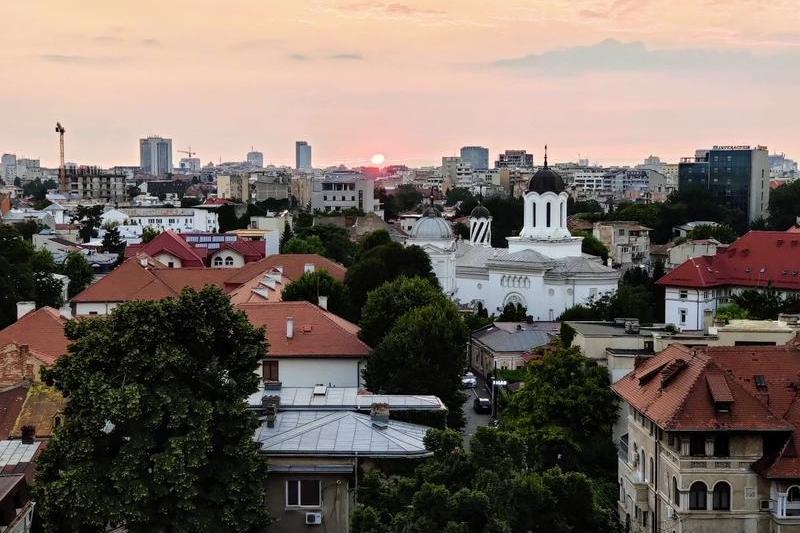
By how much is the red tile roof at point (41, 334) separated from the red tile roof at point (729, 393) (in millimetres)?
18988

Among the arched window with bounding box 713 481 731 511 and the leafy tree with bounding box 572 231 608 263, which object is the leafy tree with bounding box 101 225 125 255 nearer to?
the leafy tree with bounding box 572 231 608 263

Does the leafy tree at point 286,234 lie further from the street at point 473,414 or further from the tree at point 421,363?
the tree at point 421,363

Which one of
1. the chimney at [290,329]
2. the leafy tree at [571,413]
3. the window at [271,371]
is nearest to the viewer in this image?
the leafy tree at [571,413]

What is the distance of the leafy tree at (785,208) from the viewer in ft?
412

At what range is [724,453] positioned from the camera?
89.9ft

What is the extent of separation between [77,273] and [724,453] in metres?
62.5

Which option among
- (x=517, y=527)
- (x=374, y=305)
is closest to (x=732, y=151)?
(x=374, y=305)

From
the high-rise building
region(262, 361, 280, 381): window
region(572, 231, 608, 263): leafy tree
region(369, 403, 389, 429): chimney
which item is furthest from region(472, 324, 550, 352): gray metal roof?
the high-rise building

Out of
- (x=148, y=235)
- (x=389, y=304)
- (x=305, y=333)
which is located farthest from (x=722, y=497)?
(x=148, y=235)

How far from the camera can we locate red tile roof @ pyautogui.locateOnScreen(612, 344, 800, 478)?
89.3ft

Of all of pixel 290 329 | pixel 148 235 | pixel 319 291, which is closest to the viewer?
pixel 290 329

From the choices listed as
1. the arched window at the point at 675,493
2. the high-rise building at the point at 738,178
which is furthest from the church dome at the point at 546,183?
the high-rise building at the point at 738,178

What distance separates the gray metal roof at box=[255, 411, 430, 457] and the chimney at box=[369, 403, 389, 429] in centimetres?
10

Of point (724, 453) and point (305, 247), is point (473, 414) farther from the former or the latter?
point (305, 247)
